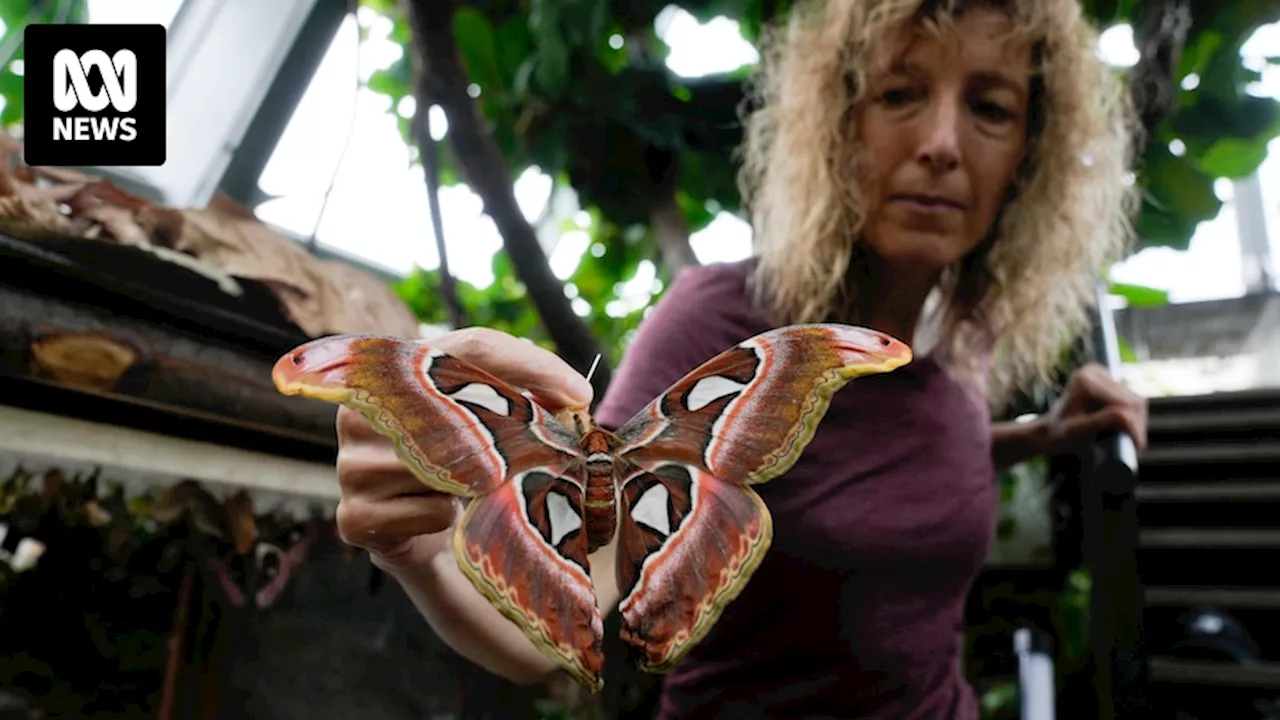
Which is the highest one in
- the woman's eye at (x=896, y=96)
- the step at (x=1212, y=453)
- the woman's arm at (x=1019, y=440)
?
the woman's eye at (x=896, y=96)

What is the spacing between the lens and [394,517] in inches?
12.1

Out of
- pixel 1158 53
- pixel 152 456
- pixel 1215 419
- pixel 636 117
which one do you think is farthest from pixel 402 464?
pixel 1215 419

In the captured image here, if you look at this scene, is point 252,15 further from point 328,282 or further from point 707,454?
point 707,454

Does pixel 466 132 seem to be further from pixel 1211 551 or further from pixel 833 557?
pixel 1211 551

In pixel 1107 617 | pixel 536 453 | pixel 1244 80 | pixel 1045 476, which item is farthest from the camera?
pixel 1045 476

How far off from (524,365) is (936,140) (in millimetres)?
340

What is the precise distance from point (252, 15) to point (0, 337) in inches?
12.6

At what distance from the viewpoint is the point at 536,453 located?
0.86ft

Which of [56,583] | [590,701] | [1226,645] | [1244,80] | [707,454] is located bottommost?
[1226,645]

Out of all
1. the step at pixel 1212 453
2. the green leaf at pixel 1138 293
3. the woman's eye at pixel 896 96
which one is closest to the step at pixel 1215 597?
the step at pixel 1212 453

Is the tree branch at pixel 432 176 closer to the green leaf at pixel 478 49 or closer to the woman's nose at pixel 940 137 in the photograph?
the green leaf at pixel 478 49

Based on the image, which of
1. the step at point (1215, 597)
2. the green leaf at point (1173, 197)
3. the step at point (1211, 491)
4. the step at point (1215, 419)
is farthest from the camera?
the step at point (1215, 419)

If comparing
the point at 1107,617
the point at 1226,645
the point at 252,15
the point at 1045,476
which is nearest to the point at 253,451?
the point at 252,15

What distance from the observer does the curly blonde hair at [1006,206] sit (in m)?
0.59
